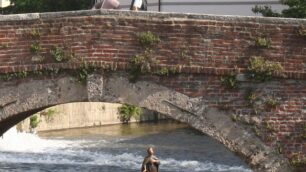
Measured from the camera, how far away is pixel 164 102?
13078 millimetres

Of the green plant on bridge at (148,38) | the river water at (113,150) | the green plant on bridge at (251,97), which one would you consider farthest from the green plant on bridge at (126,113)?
the green plant on bridge at (251,97)

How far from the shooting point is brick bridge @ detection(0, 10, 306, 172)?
510 inches

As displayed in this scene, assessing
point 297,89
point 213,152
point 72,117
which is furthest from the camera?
point 72,117

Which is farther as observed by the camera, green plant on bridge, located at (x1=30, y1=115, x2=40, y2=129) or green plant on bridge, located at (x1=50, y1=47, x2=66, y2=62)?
green plant on bridge, located at (x1=30, y1=115, x2=40, y2=129)

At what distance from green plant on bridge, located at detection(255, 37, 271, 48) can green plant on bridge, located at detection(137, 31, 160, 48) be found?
4.70 ft

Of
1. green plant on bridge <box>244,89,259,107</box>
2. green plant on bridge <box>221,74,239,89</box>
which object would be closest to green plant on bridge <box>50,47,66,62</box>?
green plant on bridge <box>221,74,239,89</box>

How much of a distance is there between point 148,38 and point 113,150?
16.4 meters

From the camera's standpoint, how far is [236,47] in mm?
12977

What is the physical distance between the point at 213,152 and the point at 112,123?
7936mm

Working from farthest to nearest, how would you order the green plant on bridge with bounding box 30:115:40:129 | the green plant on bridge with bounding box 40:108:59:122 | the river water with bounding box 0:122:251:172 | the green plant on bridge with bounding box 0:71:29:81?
1. the green plant on bridge with bounding box 40:108:59:122
2. the green plant on bridge with bounding box 30:115:40:129
3. the river water with bounding box 0:122:251:172
4. the green plant on bridge with bounding box 0:71:29:81

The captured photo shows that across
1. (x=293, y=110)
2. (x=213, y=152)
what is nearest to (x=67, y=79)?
(x=293, y=110)

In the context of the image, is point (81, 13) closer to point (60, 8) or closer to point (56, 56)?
point (56, 56)

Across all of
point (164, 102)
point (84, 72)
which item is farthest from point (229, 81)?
point (84, 72)

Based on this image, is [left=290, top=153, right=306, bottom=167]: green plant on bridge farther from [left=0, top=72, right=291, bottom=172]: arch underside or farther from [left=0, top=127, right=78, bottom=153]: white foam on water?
[left=0, top=127, right=78, bottom=153]: white foam on water
